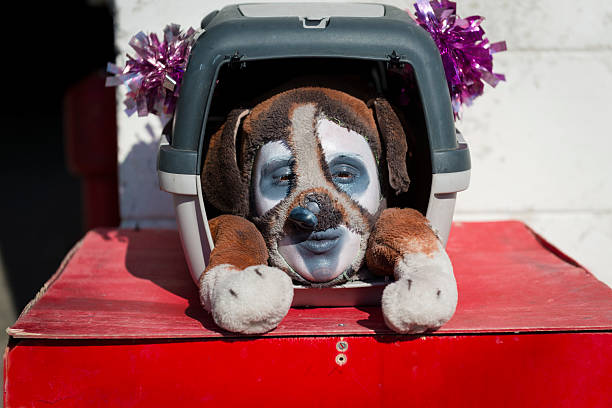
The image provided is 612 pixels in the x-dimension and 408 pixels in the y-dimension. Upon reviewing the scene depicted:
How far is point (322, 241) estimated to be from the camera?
117cm

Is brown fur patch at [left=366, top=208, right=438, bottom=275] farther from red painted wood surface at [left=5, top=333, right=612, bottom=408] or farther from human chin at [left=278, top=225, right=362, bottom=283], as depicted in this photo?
red painted wood surface at [left=5, top=333, right=612, bottom=408]

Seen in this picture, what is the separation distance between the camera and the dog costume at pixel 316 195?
3.79 feet

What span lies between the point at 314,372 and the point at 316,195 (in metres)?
0.29

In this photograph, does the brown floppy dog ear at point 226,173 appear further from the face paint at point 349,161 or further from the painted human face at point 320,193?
the face paint at point 349,161

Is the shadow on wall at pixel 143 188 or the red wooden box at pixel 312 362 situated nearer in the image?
the red wooden box at pixel 312 362

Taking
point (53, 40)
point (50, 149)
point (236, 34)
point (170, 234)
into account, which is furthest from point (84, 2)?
point (236, 34)

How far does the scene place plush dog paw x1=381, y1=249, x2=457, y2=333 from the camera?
105 centimetres

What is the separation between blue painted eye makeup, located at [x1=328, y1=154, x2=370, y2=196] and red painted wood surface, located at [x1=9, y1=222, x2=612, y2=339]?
217 mm

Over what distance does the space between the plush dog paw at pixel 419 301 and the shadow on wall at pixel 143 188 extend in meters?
0.91

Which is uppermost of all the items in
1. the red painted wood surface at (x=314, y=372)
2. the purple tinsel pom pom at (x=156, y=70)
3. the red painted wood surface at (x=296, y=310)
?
the purple tinsel pom pom at (x=156, y=70)

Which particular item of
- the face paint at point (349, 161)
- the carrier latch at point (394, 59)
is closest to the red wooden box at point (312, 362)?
the face paint at point (349, 161)

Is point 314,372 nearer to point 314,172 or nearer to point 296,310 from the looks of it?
point 296,310

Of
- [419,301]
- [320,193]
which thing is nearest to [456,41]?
[320,193]

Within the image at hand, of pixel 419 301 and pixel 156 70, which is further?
pixel 156 70
